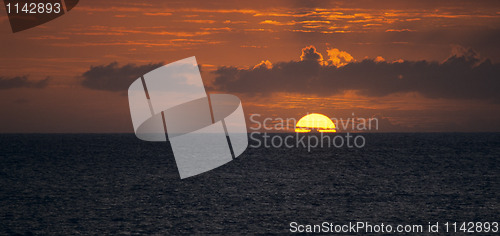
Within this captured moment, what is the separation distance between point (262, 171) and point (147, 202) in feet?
104

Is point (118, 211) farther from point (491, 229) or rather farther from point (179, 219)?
point (491, 229)

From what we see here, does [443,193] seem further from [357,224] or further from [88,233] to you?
[88,233]

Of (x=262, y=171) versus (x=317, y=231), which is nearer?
(x=317, y=231)

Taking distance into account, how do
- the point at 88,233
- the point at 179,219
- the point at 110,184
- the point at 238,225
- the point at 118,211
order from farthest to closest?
the point at 110,184
the point at 118,211
the point at 179,219
the point at 238,225
the point at 88,233

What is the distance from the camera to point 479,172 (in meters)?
76.8

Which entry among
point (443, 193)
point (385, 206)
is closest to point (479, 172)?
point (443, 193)

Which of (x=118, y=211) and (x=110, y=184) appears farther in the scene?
(x=110, y=184)

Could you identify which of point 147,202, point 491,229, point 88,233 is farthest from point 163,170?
point 491,229

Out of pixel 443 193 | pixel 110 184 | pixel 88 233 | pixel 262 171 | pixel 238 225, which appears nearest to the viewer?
pixel 88 233

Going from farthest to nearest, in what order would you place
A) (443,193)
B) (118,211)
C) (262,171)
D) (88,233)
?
(262,171), (443,193), (118,211), (88,233)

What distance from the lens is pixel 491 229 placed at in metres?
33.8

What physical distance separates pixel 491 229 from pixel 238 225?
51.8 feet

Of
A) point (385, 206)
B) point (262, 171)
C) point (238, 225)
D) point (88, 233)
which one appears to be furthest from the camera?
point (262, 171)

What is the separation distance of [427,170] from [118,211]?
5200cm
